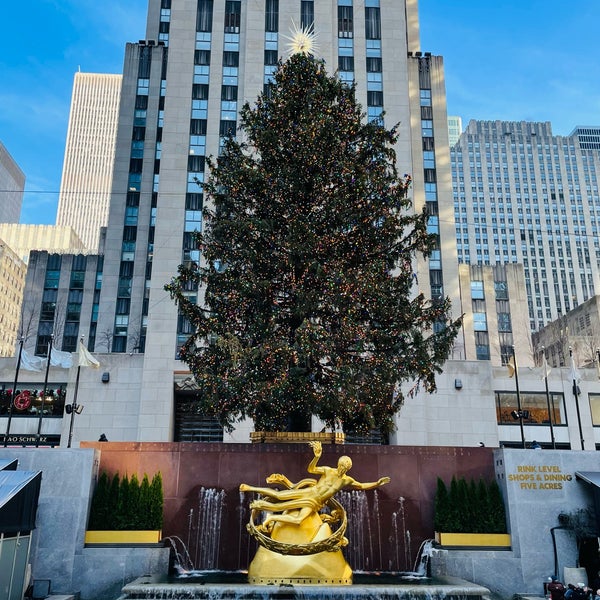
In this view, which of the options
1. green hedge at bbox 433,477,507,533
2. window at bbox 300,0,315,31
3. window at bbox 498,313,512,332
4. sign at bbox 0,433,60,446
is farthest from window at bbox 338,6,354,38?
window at bbox 498,313,512,332

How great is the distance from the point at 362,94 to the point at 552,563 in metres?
44.9

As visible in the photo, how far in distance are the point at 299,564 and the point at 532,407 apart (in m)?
39.0

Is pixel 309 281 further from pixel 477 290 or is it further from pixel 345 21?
pixel 477 290

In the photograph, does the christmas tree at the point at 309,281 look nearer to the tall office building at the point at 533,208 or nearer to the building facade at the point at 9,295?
the tall office building at the point at 533,208

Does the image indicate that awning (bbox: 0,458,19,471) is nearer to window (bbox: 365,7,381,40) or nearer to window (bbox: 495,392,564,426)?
window (bbox: 495,392,564,426)

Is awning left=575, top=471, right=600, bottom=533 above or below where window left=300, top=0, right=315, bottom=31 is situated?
below

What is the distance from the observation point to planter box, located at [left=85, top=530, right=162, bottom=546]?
1781 centimetres

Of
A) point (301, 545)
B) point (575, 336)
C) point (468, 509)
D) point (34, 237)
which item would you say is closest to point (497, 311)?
point (575, 336)

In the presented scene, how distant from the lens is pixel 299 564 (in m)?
15.0

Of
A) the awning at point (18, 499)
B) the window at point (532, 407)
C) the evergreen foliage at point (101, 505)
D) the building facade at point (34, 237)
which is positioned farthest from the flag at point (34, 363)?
the building facade at point (34, 237)

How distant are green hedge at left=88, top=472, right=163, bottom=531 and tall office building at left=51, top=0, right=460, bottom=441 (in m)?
25.1

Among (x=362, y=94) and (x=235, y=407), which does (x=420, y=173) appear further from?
(x=235, y=407)

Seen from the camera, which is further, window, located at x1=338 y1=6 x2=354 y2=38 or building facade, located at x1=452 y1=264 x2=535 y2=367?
building facade, located at x1=452 y1=264 x2=535 y2=367

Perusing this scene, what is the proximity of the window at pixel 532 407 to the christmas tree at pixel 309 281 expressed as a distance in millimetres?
27764
